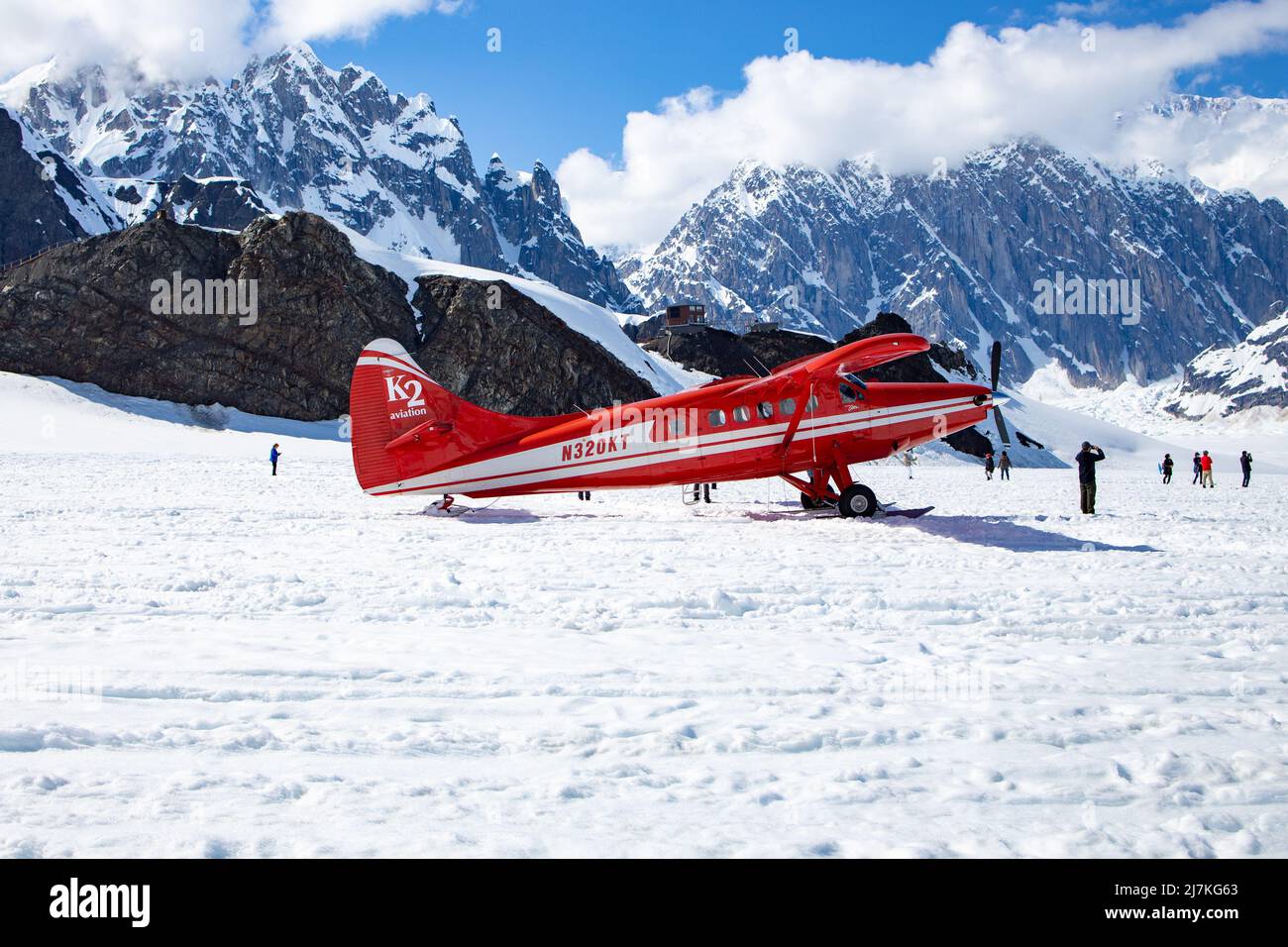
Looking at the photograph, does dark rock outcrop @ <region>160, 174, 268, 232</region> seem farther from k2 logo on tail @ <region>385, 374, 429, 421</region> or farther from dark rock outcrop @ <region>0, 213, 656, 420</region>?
k2 logo on tail @ <region>385, 374, 429, 421</region>

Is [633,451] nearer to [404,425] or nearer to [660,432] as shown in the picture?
[660,432]

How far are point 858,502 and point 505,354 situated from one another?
189 ft

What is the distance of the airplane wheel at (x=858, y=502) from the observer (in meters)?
15.0

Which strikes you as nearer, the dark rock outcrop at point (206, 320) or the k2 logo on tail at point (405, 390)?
the k2 logo on tail at point (405, 390)

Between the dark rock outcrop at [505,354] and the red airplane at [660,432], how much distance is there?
51649 millimetres

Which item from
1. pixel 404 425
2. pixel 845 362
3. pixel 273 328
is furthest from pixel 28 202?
pixel 845 362

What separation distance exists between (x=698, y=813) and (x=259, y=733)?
233 cm

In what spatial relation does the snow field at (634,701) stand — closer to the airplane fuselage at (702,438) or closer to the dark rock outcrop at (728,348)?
the airplane fuselage at (702,438)

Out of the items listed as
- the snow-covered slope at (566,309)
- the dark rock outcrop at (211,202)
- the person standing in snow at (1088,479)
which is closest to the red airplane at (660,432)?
the person standing in snow at (1088,479)

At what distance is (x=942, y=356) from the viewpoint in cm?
9700
